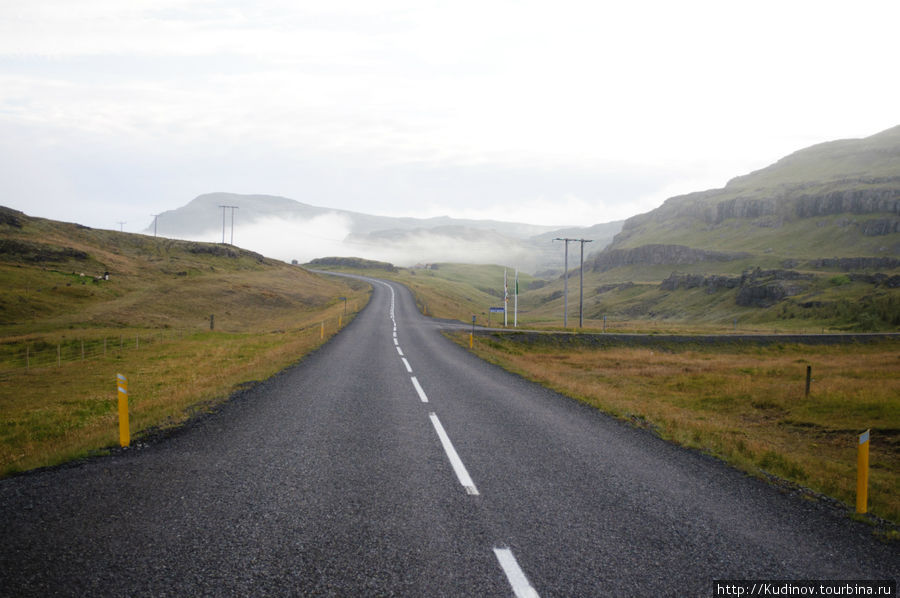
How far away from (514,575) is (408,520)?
5.05 ft

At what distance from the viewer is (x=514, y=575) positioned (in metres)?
4.25

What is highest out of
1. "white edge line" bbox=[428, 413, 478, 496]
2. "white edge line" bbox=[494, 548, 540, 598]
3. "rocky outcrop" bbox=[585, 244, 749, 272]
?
"rocky outcrop" bbox=[585, 244, 749, 272]

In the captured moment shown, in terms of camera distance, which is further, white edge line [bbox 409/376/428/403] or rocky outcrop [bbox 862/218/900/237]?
rocky outcrop [bbox 862/218/900/237]

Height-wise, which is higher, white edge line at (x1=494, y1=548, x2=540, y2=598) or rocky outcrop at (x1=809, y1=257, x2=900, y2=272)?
rocky outcrop at (x1=809, y1=257, x2=900, y2=272)

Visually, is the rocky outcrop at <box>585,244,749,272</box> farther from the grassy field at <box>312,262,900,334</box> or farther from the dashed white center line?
the dashed white center line

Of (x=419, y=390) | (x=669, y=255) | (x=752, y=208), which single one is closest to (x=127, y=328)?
(x=419, y=390)

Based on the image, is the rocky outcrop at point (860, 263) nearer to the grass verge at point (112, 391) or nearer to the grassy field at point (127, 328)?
the grassy field at point (127, 328)

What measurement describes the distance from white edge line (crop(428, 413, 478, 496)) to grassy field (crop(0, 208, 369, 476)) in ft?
17.6

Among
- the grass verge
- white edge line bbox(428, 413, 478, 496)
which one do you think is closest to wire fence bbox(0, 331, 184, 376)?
the grass verge

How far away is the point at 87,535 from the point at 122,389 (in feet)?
13.5

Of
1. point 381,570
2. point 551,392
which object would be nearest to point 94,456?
point 381,570

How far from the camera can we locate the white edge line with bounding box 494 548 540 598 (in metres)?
3.98

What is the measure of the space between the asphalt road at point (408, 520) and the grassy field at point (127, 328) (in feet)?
8.03

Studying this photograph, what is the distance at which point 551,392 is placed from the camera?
15195mm
